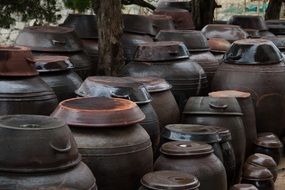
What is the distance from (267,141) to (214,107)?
3.29 feet

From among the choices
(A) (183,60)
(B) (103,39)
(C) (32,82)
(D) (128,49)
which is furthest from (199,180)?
(D) (128,49)

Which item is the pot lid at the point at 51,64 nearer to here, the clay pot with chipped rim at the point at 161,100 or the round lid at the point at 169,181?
the clay pot with chipped rim at the point at 161,100

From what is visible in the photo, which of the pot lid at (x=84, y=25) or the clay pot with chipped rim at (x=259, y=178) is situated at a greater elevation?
the pot lid at (x=84, y=25)

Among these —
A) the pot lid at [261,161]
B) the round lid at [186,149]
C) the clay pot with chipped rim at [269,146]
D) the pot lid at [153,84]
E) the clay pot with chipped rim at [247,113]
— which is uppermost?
the pot lid at [153,84]

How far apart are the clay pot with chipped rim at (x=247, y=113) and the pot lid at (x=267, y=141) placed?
0.25 ft

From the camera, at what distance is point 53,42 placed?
522 centimetres

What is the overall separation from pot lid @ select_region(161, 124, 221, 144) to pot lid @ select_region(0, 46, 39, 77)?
1102mm

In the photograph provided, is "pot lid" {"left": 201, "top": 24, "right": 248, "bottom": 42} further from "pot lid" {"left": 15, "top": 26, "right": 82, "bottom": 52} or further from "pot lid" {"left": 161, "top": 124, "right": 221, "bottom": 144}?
"pot lid" {"left": 161, "top": 124, "right": 221, "bottom": 144}

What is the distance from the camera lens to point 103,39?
5.58 metres

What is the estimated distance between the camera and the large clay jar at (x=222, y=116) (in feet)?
15.3

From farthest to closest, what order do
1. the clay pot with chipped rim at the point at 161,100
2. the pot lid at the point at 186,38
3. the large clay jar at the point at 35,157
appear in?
the pot lid at the point at 186,38 → the clay pot with chipped rim at the point at 161,100 → the large clay jar at the point at 35,157

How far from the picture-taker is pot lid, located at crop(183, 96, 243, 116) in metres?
4.68

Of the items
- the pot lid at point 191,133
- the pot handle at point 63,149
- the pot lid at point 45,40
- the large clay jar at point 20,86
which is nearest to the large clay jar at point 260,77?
the pot lid at point 191,133

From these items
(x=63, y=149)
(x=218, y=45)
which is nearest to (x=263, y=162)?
(x=218, y=45)
